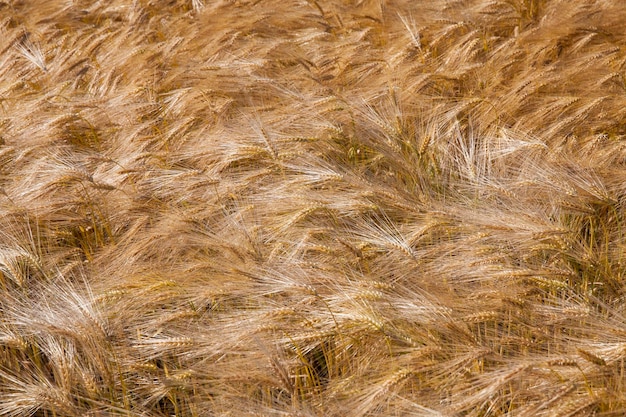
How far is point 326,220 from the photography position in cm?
238

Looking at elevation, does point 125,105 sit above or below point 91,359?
above

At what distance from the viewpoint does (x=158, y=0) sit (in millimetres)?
4699

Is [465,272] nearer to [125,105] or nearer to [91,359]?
[91,359]

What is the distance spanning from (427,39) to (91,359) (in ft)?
8.00

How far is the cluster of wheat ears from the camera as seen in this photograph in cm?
190

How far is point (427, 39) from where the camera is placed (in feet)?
12.2

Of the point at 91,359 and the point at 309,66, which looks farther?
the point at 309,66

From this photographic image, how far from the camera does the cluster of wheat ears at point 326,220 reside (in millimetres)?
1896

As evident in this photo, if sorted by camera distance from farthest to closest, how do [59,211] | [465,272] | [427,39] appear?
1. [427,39]
2. [59,211]
3. [465,272]

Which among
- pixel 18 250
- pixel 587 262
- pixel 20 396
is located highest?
pixel 18 250

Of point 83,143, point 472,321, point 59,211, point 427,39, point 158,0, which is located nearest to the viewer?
point 472,321

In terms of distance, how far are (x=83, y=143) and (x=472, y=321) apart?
2.04 metres

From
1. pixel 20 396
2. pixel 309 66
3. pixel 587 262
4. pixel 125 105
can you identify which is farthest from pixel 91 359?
pixel 309 66

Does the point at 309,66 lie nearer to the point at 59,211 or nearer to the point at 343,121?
the point at 343,121
